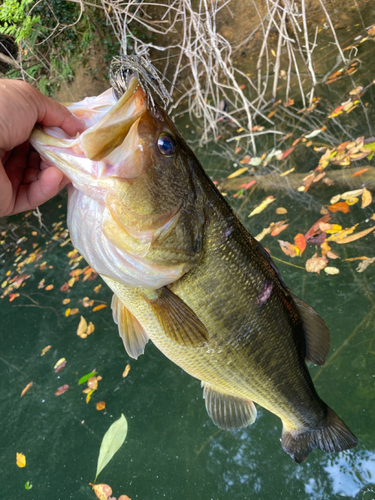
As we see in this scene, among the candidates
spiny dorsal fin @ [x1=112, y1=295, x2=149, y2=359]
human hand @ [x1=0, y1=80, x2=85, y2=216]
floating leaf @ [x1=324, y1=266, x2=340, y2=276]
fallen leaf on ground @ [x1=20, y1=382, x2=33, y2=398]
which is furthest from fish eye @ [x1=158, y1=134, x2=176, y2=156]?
fallen leaf on ground @ [x1=20, y1=382, x2=33, y2=398]

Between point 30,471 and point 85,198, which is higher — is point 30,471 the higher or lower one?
the lower one

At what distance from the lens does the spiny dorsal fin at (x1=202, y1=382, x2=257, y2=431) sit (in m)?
1.87

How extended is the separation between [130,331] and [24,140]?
92 cm

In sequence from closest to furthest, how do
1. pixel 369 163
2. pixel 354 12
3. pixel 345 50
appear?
pixel 369 163 < pixel 345 50 < pixel 354 12

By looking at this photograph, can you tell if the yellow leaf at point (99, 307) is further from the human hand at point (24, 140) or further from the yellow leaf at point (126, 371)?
the human hand at point (24, 140)

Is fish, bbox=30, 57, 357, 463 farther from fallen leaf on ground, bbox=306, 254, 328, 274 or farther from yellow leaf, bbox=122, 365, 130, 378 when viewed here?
yellow leaf, bbox=122, 365, 130, 378

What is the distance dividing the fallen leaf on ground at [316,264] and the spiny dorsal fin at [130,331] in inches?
67.5

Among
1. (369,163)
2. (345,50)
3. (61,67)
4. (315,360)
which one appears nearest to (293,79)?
(345,50)

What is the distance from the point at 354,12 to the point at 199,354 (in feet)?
26.0

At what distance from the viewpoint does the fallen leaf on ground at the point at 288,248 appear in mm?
3169

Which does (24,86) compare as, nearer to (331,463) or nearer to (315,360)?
(315,360)

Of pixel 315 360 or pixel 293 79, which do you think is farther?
pixel 293 79

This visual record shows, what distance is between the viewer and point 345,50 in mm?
5988

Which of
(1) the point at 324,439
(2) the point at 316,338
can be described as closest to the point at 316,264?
(2) the point at 316,338
